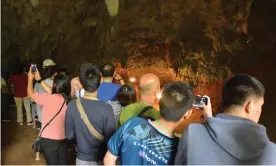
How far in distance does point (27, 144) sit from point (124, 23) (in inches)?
210

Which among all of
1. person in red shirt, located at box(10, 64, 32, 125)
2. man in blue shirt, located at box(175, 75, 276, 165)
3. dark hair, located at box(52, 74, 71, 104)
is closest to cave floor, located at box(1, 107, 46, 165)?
person in red shirt, located at box(10, 64, 32, 125)

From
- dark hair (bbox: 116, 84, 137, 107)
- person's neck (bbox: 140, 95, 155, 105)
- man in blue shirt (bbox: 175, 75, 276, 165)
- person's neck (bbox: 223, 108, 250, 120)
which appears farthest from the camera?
dark hair (bbox: 116, 84, 137, 107)

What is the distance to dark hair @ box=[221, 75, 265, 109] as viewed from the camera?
1736mm

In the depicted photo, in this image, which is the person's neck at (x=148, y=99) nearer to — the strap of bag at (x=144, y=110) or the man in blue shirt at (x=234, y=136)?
the strap of bag at (x=144, y=110)

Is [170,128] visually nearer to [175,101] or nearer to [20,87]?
[175,101]

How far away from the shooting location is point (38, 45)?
29.1ft

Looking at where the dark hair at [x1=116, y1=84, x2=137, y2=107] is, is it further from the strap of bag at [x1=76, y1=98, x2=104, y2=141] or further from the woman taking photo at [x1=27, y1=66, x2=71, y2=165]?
the woman taking photo at [x1=27, y1=66, x2=71, y2=165]

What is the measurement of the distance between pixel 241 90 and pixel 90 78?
A: 129 centimetres

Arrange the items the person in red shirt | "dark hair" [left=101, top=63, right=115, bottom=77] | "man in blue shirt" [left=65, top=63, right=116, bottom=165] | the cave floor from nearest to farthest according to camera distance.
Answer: "man in blue shirt" [left=65, top=63, right=116, bottom=165], "dark hair" [left=101, top=63, right=115, bottom=77], the cave floor, the person in red shirt

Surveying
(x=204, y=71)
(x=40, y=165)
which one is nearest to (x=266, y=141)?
(x=40, y=165)

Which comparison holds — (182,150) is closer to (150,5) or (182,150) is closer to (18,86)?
(18,86)

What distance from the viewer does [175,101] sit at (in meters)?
1.88

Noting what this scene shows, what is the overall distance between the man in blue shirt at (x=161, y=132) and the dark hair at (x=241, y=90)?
8.4 inches

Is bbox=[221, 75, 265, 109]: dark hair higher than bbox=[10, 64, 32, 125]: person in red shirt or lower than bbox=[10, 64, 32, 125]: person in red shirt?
higher
